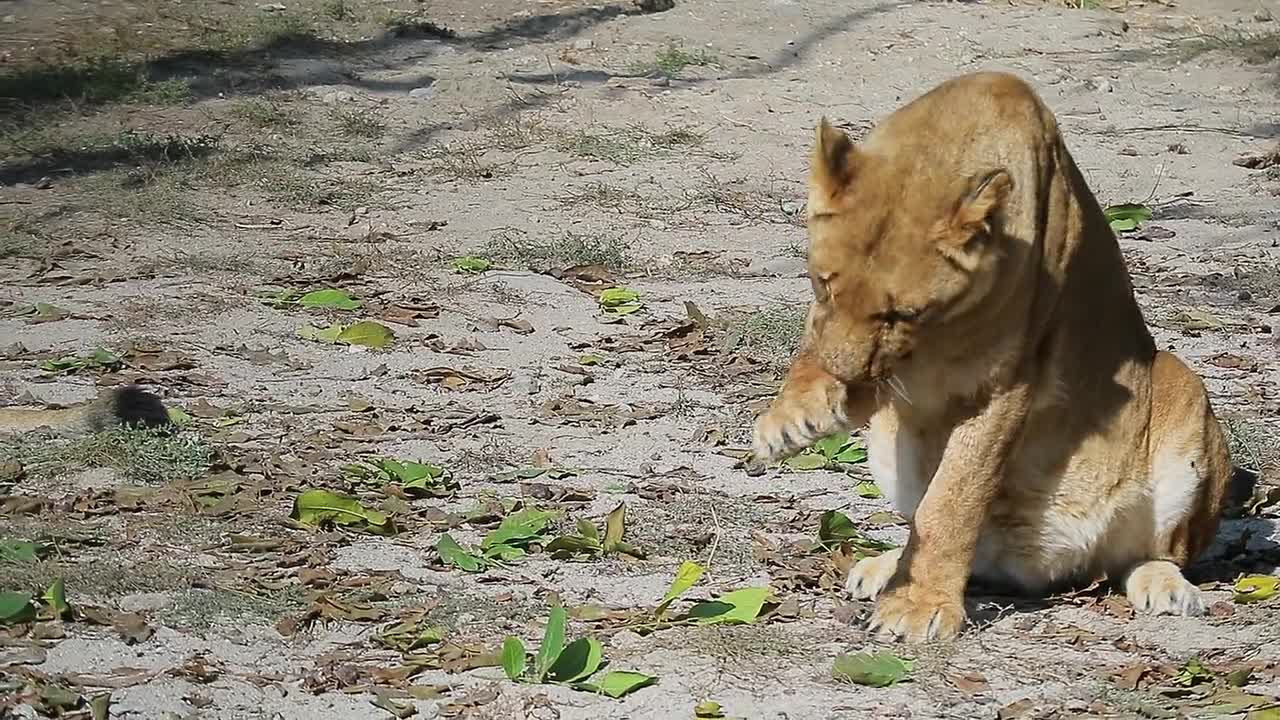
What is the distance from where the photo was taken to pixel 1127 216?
1093 centimetres

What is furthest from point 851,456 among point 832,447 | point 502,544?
point 502,544

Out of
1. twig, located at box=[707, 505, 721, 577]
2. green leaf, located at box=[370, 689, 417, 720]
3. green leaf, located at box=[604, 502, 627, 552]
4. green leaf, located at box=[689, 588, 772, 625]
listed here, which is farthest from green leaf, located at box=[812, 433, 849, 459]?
green leaf, located at box=[370, 689, 417, 720]

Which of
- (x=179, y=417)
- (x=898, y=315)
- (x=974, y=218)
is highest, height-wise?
(x=974, y=218)

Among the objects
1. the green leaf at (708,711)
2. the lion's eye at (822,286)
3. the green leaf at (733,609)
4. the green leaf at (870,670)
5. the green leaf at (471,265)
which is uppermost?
the lion's eye at (822,286)

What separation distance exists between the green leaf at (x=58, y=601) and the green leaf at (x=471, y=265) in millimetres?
4798

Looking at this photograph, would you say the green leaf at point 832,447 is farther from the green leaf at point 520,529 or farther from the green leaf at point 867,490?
the green leaf at point 520,529

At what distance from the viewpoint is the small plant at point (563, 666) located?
498 centimetres

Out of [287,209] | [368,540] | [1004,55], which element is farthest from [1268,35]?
[368,540]

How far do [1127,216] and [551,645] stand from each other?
6894 mm

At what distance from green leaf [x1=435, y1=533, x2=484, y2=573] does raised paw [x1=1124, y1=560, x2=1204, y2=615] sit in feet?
6.89

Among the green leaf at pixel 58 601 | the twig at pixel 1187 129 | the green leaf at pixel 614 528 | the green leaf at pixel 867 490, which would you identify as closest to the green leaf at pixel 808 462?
the green leaf at pixel 867 490

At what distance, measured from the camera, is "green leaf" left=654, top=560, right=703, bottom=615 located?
5598 millimetres

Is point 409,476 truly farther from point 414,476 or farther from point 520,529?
point 520,529

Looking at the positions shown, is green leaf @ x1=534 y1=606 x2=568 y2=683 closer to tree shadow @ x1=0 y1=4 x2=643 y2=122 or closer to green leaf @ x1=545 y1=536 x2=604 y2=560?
green leaf @ x1=545 y1=536 x2=604 y2=560
